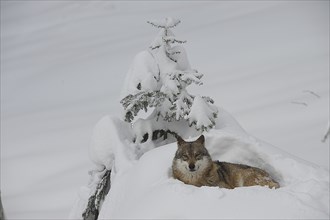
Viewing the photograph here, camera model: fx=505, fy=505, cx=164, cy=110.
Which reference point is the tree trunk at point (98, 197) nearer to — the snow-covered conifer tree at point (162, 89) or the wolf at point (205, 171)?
the snow-covered conifer tree at point (162, 89)

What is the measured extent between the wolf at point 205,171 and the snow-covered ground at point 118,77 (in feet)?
13.0

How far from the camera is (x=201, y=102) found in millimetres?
5379

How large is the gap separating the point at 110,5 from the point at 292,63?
1353 centimetres

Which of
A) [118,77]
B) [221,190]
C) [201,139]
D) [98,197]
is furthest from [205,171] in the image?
[118,77]

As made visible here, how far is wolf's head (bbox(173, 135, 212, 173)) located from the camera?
458cm

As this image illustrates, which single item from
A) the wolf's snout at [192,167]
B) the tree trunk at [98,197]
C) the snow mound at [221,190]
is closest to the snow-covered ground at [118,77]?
the tree trunk at [98,197]

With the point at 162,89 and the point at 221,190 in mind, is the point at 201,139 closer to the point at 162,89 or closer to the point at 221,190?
the point at 162,89

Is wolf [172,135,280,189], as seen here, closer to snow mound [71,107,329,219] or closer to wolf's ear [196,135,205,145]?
wolf's ear [196,135,205,145]

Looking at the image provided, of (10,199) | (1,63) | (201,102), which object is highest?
(201,102)

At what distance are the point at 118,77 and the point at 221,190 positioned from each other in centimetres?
1271

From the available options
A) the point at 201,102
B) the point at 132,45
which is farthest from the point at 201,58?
the point at 201,102

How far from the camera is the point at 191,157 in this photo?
4.64 meters

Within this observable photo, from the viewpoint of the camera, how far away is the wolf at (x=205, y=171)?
4582 mm

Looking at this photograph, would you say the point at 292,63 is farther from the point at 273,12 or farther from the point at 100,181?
the point at 100,181
